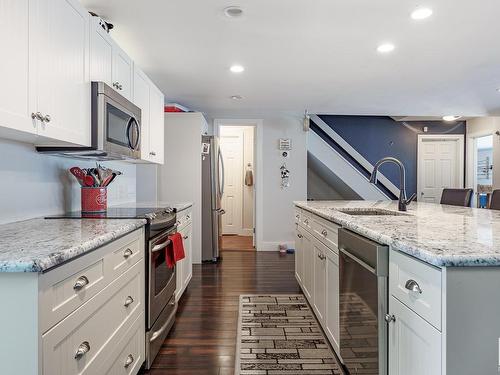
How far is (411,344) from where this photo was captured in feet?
3.72

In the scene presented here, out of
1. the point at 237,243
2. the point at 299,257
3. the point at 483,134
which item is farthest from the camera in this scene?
the point at 483,134

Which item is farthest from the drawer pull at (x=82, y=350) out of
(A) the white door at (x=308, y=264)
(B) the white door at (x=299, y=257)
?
(B) the white door at (x=299, y=257)

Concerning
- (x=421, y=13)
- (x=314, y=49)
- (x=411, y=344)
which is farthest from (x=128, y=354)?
(x=421, y=13)

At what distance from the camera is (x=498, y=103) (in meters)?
4.87

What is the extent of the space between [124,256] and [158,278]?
1.97ft

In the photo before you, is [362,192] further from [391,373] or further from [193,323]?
[391,373]

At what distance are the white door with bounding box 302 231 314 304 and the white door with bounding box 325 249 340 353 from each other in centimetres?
52

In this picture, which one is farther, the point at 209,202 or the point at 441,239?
the point at 209,202

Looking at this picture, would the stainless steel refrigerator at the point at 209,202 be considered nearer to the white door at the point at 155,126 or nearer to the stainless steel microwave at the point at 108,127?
the white door at the point at 155,126

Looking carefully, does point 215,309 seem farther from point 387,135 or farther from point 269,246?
point 387,135

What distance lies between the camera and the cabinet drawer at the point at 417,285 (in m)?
0.99

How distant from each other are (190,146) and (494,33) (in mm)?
3397

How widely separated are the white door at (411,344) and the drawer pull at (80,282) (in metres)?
1.14

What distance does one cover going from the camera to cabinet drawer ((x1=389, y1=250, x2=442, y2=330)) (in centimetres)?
99
